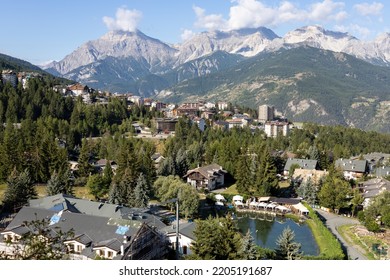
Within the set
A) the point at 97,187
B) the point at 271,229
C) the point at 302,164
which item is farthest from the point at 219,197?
the point at 302,164

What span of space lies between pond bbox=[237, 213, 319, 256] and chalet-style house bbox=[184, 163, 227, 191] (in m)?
5.16

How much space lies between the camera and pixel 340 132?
54.4 meters

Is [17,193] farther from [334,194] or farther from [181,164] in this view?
[334,194]

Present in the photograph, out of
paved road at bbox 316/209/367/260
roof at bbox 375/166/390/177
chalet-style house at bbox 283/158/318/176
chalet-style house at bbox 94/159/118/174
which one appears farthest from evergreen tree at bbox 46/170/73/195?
roof at bbox 375/166/390/177

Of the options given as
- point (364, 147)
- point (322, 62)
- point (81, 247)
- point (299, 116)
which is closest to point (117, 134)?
point (81, 247)

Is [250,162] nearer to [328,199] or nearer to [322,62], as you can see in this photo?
[328,199]

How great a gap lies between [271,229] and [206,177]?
8.34 metres

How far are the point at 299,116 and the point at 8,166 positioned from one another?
394 ft

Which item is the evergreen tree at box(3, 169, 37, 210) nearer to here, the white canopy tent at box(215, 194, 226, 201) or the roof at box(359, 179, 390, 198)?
the white canopy tent at box(215, 194, 226, 201)

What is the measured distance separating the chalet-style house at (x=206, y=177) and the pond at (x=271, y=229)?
516 cm

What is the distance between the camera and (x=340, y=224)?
22922 millimetres

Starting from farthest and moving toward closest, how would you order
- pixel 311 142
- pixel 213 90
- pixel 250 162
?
pixel 213 90 < pixel 311 142 < pixel 250 162

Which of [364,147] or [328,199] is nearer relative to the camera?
[328,199]

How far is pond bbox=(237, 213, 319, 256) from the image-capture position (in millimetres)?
19297
